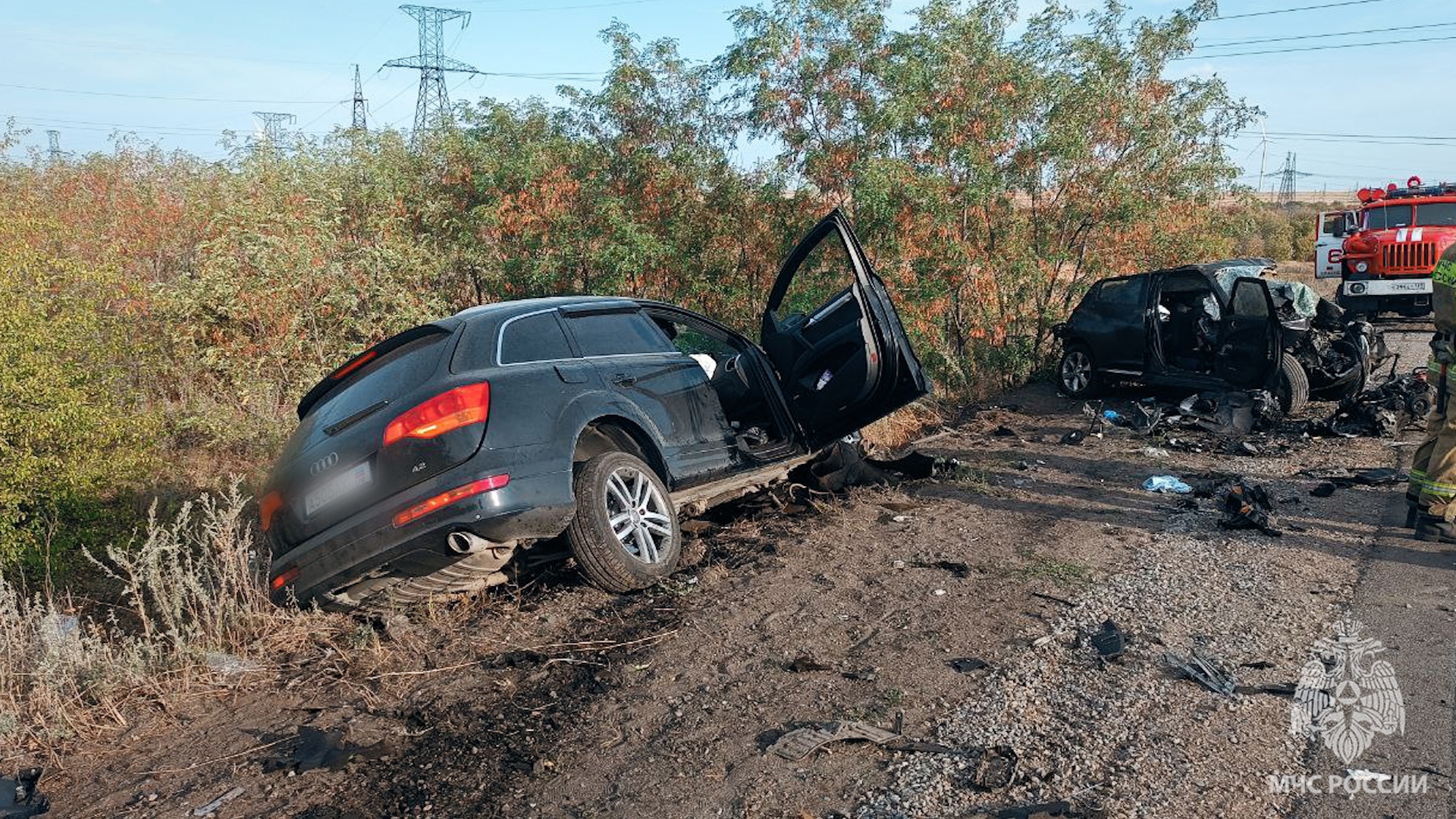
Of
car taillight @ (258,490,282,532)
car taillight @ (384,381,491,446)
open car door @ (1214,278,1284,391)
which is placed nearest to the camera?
car taillight @ (384,381,491,446)

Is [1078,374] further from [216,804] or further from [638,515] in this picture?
[216,804]

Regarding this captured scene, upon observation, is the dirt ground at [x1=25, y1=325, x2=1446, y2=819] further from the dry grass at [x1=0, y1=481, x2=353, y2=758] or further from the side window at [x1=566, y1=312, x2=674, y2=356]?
the side window at [x1=566, y1=312, x2=674, y2=356]

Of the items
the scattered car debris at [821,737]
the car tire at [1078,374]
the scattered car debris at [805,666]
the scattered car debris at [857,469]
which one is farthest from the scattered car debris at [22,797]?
the car tire at [1078,374]

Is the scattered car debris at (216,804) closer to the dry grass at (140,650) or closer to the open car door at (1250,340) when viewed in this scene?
the dry grass at (140,650)

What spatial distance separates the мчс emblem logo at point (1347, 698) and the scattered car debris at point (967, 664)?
114 centimetres

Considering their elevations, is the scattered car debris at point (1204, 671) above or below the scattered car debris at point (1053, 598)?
below

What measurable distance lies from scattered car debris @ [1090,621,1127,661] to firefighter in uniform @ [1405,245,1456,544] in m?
2.76

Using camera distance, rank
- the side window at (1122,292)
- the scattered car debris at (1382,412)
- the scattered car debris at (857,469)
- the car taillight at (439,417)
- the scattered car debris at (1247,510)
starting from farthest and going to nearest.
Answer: the side window at (1122,292), the scattered car debris at (1382,412), the scattered car debris at (857,469), the scattered car debris at (1247,510), the car taillight at (439,417)

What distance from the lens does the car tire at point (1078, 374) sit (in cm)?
1209

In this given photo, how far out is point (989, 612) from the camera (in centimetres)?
483

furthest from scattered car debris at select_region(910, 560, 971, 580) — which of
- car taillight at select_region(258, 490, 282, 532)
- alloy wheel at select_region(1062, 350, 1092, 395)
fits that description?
A: alloy wheel at select_region(1062, 350, 1092, 395)

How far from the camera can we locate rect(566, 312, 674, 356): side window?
5.64 m

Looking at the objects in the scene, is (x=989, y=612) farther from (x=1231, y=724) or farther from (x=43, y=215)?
(x=43, y=215)

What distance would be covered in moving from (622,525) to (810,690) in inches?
61.9
